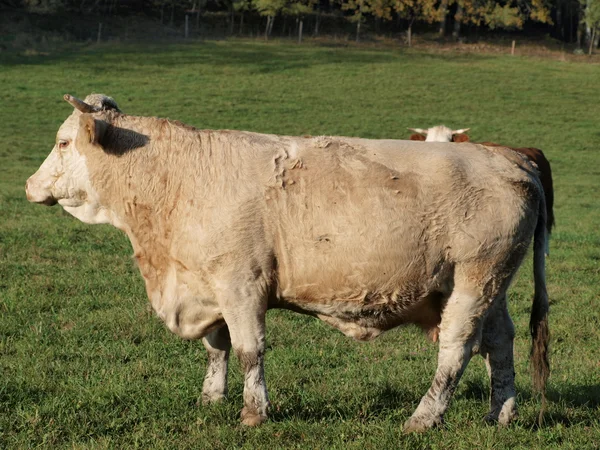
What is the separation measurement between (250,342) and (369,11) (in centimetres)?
6021

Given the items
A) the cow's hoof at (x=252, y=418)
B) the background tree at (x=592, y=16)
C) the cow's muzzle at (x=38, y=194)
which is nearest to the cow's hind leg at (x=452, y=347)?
the cow's hoof at (x=252, y=418)

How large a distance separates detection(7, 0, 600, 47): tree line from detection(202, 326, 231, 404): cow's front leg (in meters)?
51.6

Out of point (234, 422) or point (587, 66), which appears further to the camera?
point (587, 66)

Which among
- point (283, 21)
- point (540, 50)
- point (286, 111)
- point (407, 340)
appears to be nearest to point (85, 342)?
point (407, 340)

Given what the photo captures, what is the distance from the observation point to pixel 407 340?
320 inches

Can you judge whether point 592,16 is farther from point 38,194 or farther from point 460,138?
point 38,194

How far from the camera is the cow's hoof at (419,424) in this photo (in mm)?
5477

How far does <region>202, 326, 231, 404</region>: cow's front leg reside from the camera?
6121mm

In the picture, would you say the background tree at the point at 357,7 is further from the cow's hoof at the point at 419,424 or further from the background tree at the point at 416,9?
the cow's hoof at the point at 419,424

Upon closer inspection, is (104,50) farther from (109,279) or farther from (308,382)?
(308,382)

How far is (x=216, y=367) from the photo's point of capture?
6172 mm

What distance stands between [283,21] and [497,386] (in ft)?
206

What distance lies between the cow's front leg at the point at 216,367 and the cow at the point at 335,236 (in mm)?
331

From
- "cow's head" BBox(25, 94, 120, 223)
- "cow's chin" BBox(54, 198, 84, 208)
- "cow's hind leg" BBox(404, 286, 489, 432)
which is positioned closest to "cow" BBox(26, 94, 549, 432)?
"cow's hind leg" BBox(404, 286, 489, 432)
